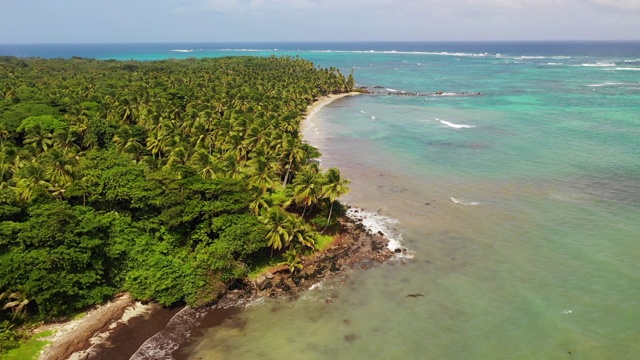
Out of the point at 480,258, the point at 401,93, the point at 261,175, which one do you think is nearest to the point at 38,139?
the point at 261,175

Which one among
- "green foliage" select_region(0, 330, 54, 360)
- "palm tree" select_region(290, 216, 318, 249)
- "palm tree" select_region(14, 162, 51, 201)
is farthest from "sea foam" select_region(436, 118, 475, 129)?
"green foliage" select_region(0, 330, 54, 360)

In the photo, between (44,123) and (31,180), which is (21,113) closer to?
(44,123)

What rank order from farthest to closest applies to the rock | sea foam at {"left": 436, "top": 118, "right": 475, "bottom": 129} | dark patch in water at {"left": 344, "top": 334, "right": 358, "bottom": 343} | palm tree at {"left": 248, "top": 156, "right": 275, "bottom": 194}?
sea foam at {"left": 436, "top": 118, "right": 475, "bottom": 129} < palm tree at {"left": 248, "top": 156, "right": 275, "bottom": 194} < the rock < dark patch in water at {"left": 344, "top": 334, "right": 358, "bottom": 343}

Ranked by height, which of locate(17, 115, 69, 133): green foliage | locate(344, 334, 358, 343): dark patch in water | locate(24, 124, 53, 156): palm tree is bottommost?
locate(344, 334, 358, 343): dark patch in water

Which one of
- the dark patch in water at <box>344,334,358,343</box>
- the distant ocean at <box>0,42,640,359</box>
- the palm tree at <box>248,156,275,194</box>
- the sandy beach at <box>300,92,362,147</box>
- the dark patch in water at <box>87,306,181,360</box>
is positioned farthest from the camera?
the sandy beach at <box>300,92,362,147</box>

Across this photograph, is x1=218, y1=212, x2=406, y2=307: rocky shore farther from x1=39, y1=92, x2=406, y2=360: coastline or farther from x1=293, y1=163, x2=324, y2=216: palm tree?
x1=293, y1=163, x2=324, y2=216: palm tree

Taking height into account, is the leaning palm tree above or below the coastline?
above

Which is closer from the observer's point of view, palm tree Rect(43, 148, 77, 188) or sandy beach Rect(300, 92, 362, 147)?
palm tree Rect(43, 148, 77, 188)

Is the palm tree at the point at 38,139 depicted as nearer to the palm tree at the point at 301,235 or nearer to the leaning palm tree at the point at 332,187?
the palm tree at the point at 301,235

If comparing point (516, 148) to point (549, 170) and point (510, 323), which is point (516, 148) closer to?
point (549, 170)

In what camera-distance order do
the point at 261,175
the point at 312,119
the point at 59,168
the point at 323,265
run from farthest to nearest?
the point at 312,119, the point at 261,175, the point at 59,168, the point at 323,265
